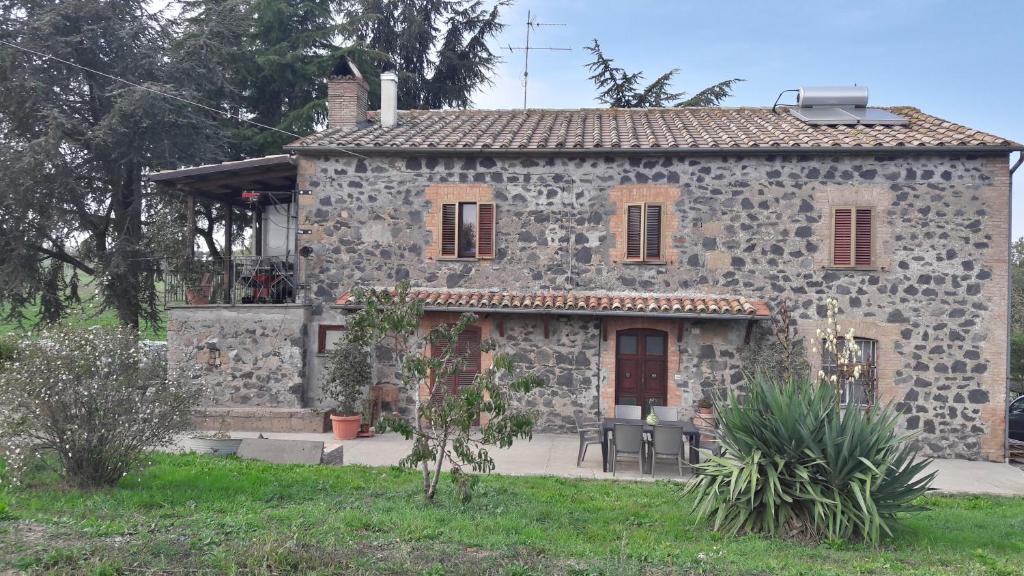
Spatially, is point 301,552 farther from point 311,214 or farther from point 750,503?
point 311,214

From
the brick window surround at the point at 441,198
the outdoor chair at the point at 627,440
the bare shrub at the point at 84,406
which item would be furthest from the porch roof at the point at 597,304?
the bare shrub at the point at 84,406

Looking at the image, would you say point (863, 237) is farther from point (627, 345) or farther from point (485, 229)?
point (485, 229)

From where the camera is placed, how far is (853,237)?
11.8m

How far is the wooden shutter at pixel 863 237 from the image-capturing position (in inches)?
464

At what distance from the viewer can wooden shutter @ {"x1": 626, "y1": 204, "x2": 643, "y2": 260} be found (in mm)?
12258

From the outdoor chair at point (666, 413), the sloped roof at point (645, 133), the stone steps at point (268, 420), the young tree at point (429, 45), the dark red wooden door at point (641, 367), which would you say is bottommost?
the stone steps at point (268, 420)

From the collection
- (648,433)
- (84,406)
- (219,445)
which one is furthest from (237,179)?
(648,433)

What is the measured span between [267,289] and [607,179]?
681cm

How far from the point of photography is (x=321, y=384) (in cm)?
1253

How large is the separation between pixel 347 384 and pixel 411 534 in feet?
19.3

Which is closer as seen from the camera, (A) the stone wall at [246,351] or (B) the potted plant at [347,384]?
(B) the potted plant at [347,384]

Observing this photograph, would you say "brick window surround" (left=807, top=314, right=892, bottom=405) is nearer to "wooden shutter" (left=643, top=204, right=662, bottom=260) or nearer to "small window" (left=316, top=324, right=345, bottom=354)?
"wooden shutter" (left=643, top=204, right=662, bottom=260)

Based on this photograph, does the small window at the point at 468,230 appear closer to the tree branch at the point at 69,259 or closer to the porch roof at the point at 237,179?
the porch roof at the point at 237,179

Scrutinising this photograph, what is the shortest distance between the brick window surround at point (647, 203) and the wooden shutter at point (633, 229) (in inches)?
2.2
